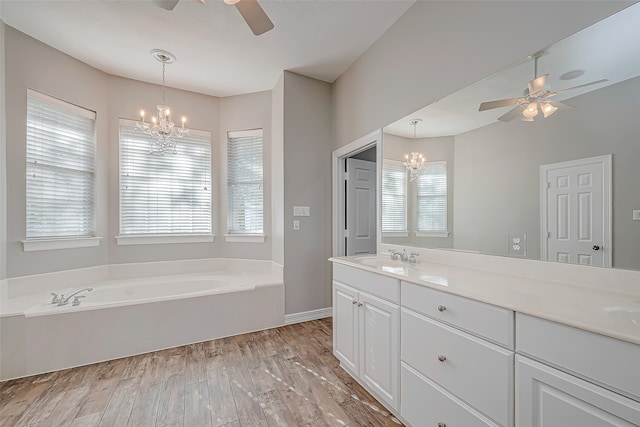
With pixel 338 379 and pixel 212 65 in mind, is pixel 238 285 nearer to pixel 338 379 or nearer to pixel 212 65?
pixel 338 379

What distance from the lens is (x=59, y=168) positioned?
2832 mm

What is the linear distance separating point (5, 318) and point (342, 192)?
10.7 feet

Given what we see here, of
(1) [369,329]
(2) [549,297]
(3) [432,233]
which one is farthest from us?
(3) [432,233]

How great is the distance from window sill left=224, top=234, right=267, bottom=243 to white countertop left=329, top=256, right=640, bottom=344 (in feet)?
8.06

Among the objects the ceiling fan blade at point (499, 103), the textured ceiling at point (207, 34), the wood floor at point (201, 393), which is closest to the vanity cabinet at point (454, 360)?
the wood floor at point (201, 393)

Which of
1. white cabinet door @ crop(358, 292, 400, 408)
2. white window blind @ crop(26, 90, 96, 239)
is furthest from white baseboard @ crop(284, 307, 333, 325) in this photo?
white window blind @ crop(26, 90, 96, 239)

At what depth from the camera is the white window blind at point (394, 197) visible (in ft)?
7.44

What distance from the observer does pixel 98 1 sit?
6.99 ft

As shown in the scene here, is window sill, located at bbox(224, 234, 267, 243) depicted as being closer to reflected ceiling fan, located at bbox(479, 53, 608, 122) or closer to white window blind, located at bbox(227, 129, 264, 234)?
white window blind, located at bbox(227, 129, 264, 234)

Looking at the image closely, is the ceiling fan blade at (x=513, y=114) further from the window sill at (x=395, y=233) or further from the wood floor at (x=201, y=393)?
the wood floor at (x=201, y=393)

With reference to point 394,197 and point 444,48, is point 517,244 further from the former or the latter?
point 444,48

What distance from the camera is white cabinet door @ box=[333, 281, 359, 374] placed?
1.95m

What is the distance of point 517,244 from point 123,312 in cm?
314

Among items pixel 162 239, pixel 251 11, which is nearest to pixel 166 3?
pixel 251 11
